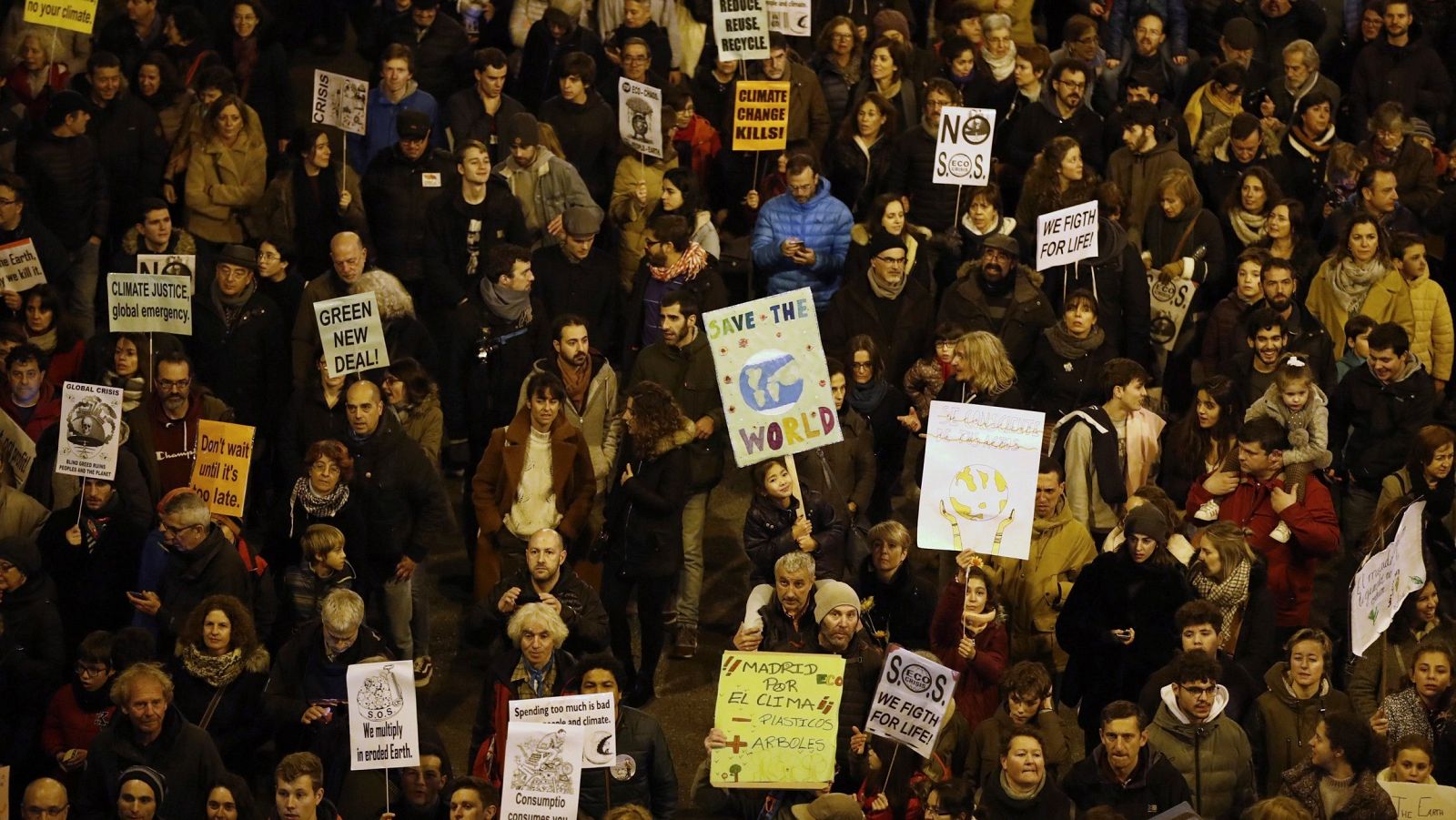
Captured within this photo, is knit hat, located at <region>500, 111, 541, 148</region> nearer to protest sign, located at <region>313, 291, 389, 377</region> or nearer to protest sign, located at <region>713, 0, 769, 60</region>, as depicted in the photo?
protest sign, located at <region>713, 0, 769, 60</region>

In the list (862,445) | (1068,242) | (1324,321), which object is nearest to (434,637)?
(862,445)

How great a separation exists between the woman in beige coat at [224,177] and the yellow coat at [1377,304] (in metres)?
6.32

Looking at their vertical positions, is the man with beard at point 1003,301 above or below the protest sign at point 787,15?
below

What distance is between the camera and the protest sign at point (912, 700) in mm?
10883

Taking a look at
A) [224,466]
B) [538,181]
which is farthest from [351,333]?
[538,181]

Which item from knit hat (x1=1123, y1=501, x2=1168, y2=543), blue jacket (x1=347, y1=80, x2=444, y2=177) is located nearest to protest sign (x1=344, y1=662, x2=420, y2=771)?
knit hat (x1=1123, y1=501, x2=1168, y2=543)

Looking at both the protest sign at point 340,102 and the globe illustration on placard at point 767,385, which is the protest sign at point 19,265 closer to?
the protest sign at point 340,102

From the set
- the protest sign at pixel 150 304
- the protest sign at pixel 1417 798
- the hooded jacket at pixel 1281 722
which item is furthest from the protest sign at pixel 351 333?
the protest sign at pixel 1417 798

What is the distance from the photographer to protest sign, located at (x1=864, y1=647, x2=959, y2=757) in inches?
428

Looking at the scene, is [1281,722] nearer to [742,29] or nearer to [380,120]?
[742,29]

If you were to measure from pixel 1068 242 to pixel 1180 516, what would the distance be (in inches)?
106

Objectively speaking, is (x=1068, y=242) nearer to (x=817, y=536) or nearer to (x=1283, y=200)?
(x=1283, y=200)

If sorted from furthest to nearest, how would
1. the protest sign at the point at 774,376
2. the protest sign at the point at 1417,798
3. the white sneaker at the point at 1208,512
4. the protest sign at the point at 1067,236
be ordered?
the protest sign at the point at 1067,236
the white sneaker at the point at 1208,512
the protest sign at the point at 774,376
the protest sign at the point at 1417,798

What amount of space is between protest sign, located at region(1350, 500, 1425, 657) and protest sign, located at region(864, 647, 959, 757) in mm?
1801
